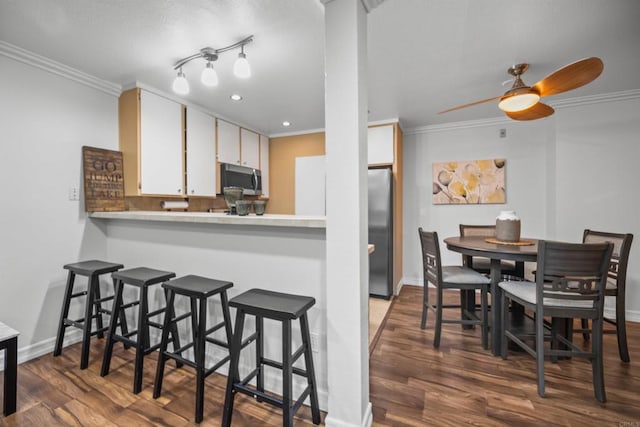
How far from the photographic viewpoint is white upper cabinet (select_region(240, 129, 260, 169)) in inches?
158

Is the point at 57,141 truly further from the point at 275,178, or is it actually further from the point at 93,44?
the point at 275,178

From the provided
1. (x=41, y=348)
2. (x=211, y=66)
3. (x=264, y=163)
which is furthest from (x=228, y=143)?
(x=41, y=348)

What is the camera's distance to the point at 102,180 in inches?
98.8

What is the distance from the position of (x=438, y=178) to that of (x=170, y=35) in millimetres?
3398

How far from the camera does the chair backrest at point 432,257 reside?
2.36 m

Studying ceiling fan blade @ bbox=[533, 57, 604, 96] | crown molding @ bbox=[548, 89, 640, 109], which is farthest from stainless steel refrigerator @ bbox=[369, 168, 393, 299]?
crown molding @ bbox=[548, 89, 640, 109]

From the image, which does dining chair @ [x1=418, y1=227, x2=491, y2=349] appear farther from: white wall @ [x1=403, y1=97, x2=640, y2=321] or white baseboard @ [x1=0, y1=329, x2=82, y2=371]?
white baseboard @ [x1=0, y1=329, x2=82, y2=371]

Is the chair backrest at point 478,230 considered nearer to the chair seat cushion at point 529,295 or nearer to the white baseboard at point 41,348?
the chair seat cushion at point 529,295

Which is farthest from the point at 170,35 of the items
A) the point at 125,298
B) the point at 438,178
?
the point at 438,178

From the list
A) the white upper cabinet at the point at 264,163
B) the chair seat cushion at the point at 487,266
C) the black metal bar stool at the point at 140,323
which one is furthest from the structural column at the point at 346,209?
the white upper cabinet at the point at 264,163

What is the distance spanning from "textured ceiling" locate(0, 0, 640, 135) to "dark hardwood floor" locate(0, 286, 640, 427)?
2.23 m

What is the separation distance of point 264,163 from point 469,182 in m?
2.96

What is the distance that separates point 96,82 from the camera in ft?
8.17

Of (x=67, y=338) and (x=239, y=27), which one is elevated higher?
(x=239, y=27)
